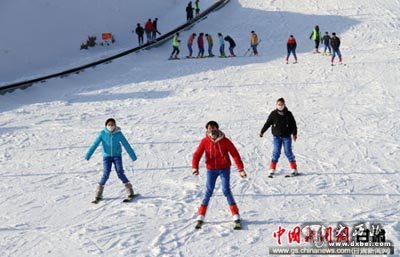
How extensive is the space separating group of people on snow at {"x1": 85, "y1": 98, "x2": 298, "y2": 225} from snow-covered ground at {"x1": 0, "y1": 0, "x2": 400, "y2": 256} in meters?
0.37

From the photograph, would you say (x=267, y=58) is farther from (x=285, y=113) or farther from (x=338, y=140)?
(x=285, y=113)

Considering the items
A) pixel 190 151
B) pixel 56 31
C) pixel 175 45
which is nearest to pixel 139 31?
pixel 175 45

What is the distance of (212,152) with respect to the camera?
714cm

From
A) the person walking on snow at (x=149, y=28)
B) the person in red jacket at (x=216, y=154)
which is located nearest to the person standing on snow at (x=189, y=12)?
the person walking on snow at (x=149, y=28)

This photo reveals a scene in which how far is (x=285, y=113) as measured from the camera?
372 inches

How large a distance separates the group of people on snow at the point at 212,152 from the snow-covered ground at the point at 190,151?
37 cm

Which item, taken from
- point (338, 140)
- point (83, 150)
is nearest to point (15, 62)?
point (83, 150)

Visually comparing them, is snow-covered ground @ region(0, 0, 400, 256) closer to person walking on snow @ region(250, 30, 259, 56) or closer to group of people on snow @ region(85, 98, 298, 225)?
group of people on snow @ region(85, 98, 298, 225)

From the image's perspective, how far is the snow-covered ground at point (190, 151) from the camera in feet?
24.8

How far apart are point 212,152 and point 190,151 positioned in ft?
16.8

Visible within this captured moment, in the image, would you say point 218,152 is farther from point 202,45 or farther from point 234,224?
point 202,45

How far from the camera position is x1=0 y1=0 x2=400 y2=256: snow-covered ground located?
7.55 meters

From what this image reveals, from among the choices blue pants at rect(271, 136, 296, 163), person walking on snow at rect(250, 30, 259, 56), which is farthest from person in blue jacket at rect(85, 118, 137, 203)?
person walking on snow at rect(250, 30, 259, 56)

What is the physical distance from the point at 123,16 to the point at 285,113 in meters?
26.4
